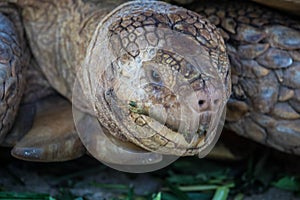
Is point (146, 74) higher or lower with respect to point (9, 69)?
higher

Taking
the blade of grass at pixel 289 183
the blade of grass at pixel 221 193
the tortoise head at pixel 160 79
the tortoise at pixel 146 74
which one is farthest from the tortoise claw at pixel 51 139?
the blade of grass at pixel 289 183

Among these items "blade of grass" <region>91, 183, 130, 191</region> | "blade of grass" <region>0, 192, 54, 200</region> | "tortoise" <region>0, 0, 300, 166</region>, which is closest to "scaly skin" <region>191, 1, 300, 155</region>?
"tortoise" <region>0, 0, 300, 166</region>

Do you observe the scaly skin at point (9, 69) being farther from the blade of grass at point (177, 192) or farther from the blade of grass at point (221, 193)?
the blade of grass at point (221, 193)

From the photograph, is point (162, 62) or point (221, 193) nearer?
point (162, 62)

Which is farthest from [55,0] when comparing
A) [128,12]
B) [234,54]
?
[234,54]

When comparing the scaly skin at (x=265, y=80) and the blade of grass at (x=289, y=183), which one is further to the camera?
the blade of grass at (x=289, y=183)

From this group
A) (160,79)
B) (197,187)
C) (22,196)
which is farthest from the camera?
(197,187)

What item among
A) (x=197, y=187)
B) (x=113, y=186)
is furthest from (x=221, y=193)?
(x=113, y=186)

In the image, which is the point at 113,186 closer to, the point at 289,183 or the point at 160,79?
the point at 289,183
